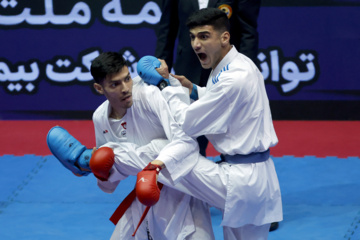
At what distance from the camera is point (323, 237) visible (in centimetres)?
535

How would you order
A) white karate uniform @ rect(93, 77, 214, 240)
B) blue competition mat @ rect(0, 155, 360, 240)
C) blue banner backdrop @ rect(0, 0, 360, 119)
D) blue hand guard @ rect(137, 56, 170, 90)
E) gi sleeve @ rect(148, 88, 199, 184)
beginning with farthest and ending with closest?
blue banner backdrop @ rect(0, 0, 360, 119)
blue competition mat @ rect(0, 155, 360, 240)
blue hand guard @ rect(137, 56, 170, 90)
white karate uniform @ rect(93, 77, 214, 240)
gi sleeve @ rect(148, 88, 199, 184)

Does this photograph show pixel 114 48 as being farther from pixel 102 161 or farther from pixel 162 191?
pixel 102 161

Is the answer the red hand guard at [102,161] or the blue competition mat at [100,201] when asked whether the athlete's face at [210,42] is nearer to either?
the red hand guard at [102,161]

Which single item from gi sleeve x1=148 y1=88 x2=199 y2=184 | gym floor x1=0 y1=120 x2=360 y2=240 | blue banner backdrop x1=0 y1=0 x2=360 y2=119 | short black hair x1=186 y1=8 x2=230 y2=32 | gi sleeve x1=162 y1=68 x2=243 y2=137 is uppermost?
short black hair x1=186 y1=8 x2=230 y2=32

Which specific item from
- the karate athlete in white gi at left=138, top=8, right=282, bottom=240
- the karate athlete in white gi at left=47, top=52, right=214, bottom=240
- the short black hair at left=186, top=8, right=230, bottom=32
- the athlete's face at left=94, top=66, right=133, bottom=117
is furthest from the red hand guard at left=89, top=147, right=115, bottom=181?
the short black hair at left=186, top=8, right=230, bottom=32

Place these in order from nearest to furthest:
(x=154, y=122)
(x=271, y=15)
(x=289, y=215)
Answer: (x=154, y=122) → (x=289, y=215) → (x=271, y=15)

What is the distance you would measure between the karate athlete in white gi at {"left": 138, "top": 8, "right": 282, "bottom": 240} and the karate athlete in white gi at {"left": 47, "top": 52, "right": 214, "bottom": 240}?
0.13 meters

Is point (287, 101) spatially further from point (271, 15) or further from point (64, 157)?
point (64, 157)

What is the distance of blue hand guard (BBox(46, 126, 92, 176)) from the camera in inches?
167

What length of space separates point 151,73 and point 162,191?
0.76 metres

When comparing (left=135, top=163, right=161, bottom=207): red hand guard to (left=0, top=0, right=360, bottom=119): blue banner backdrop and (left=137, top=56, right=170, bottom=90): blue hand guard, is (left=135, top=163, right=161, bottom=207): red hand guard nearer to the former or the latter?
(left=137, top=56, right=170, bottom=90): blue hand guard

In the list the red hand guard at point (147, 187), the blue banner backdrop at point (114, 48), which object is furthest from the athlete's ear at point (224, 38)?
the blue banner backdrop at point (114, 48)

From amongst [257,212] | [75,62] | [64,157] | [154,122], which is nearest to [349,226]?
[257,212]

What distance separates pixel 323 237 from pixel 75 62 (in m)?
4.45
